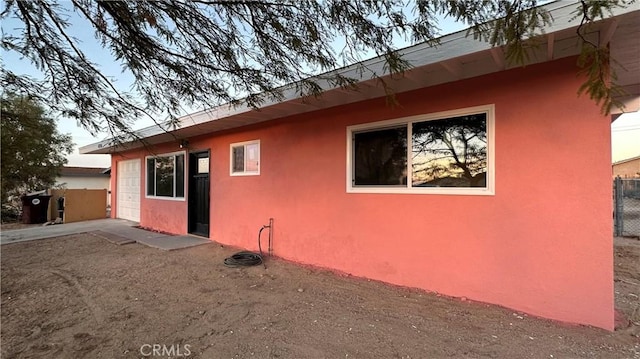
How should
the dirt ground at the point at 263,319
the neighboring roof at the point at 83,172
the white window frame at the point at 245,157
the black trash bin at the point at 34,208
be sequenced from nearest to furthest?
the dirt ground at the point at 263,319
the white window frame at the point at 245,157
the black trash bin at the point at 34,208
the neighboring roof at the point at 83,172

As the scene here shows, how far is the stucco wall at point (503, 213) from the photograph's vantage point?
295cm

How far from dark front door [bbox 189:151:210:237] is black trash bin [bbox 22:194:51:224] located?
7.46 meters

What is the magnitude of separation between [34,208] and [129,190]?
3549mm

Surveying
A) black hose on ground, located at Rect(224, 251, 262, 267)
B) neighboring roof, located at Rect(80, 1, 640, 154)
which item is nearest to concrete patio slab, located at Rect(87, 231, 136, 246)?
black hose on ground, located at Rect(224, 251, 262, 267)

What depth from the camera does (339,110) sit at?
4.77 meters

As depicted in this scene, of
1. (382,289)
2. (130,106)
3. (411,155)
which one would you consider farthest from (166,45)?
(382,289)

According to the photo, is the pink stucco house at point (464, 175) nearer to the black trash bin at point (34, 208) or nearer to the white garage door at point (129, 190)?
the white garage door at point (129, 190)

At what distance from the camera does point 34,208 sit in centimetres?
1099

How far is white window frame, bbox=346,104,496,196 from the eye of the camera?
346 centimetres

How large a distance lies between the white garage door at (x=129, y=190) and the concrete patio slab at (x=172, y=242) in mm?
3642

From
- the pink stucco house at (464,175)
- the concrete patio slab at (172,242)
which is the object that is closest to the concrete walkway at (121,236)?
the concrete patio slab at (172,242)

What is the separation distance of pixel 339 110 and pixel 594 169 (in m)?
3.07

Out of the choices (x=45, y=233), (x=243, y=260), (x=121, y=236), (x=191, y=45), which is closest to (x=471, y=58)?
(x=191, y=45)

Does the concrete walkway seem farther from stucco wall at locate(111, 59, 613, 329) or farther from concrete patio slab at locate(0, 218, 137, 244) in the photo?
stucco wall at locate(111, 59, 613, 329)
